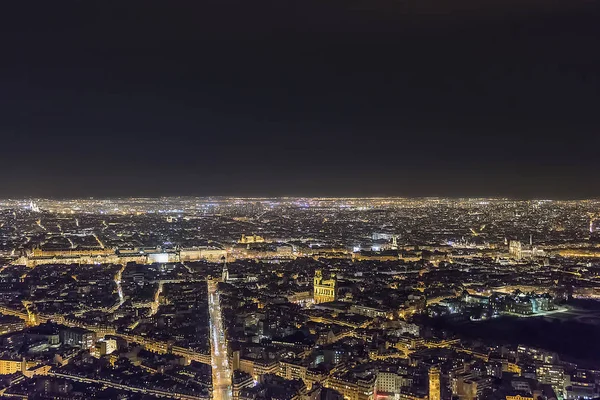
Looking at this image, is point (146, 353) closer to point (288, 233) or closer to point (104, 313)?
point (104, 313)

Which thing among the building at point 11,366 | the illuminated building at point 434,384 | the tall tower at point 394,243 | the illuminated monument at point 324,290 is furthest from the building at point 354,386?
the tall tower at point 394,243

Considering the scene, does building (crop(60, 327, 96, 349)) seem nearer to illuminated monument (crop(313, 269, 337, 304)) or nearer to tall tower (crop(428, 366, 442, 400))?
illuminated monument (crop(313, 269, 337, 304))

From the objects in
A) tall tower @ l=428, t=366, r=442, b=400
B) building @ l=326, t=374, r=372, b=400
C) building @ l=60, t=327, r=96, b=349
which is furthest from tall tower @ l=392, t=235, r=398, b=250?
building @ l=326, t=374, r=372, b=400

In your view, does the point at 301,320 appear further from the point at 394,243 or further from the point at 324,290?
the point at 394,243

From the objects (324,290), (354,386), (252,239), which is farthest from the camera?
(252,239)

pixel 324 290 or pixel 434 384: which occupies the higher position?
pixel 324 290

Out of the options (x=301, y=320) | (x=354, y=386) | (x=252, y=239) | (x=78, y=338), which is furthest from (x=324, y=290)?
(x=252, y=239)

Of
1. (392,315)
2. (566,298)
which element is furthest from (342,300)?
(566,298)
